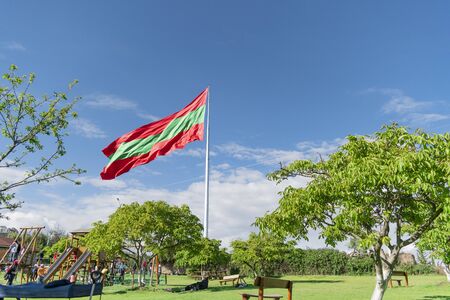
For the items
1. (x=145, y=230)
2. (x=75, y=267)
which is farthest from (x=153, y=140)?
(x=75, y=267)

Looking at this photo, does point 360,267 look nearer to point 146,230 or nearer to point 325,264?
point 325,264

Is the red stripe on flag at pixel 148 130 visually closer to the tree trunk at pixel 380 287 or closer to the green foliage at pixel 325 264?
the tree trunk at pixel 380 287

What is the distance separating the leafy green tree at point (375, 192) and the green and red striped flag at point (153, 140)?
423 centimetres

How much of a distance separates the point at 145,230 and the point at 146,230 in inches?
2.3

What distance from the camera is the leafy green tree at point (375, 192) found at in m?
6.64

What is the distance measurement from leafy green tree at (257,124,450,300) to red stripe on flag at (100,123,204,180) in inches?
157

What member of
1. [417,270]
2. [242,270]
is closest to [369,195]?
[242,270]

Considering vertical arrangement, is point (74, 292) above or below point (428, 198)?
below

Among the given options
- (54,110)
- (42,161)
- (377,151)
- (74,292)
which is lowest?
(74,292)

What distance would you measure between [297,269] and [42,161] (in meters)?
38.6

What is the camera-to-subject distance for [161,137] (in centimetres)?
1283

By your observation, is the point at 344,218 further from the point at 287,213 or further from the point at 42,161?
the point at 42,161

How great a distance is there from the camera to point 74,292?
9.83 metres

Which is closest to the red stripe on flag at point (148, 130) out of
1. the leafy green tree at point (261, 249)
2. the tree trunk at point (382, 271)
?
the tree trunk at point (382, 271)
